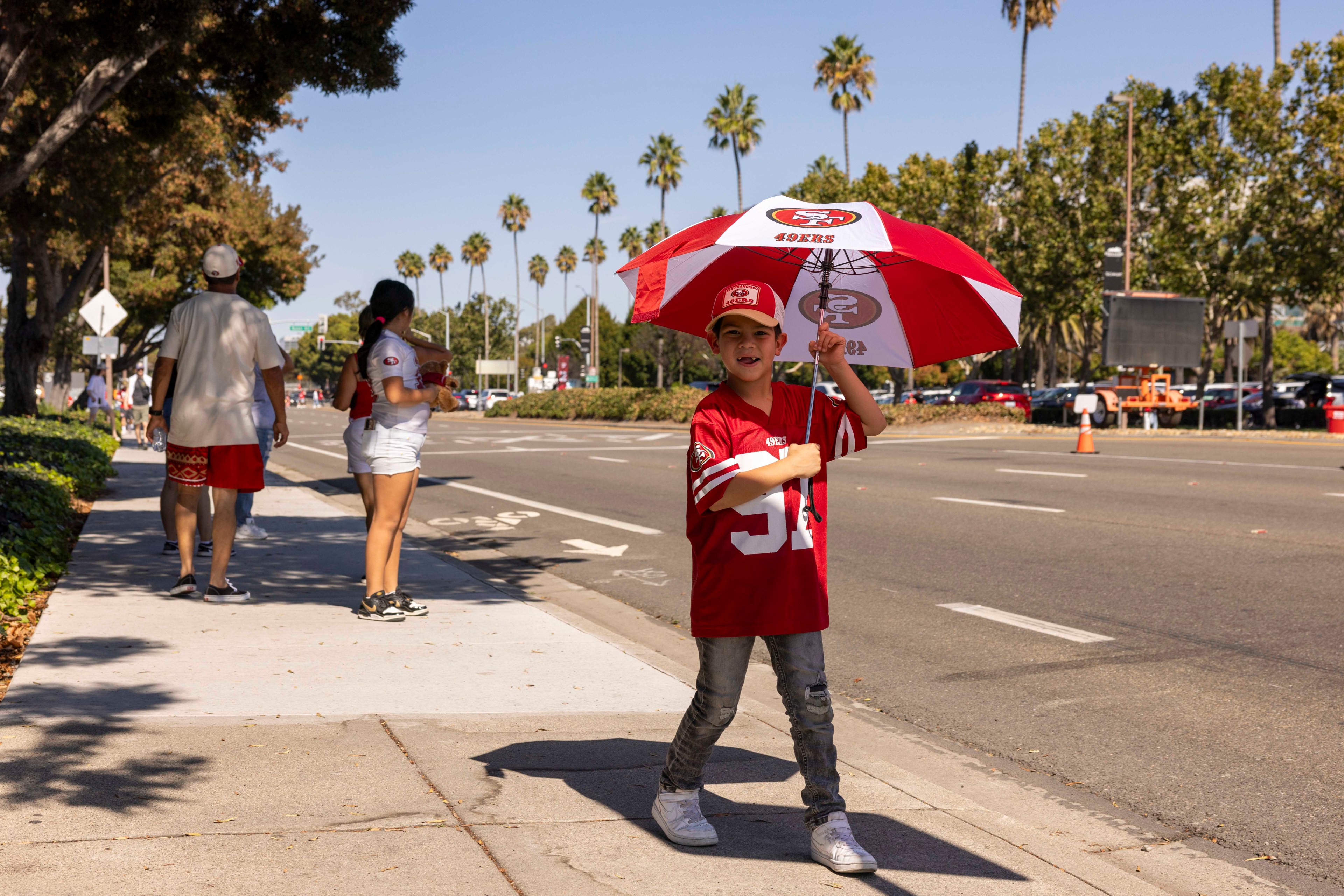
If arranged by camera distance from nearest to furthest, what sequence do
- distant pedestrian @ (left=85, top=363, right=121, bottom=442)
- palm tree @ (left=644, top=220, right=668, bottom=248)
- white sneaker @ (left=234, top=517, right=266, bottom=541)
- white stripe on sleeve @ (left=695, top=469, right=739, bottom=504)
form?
white stripe on sleeve @ (left=695, top=469, right=739, bottom=504)
white sneaker @ (left=234, top=517, right=266, bottom=541)
distant pedestrian @ (left=85, top=363, right=121, bottom=442)
palm tree @ (left=644, top=220, right=668, bottom=248)

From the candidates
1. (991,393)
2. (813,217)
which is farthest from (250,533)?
(991,393)

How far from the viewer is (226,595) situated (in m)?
7.19

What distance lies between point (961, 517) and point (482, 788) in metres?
8.88

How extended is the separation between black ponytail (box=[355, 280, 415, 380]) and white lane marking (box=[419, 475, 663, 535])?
5117mm

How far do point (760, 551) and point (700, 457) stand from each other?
32 centimetres

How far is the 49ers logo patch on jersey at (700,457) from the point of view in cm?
343

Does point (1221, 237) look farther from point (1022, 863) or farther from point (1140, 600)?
point (1022, 863)

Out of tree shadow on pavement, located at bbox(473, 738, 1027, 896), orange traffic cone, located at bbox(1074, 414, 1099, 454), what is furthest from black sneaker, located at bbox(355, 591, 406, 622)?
orange traffic cone, located at bbox(1074, 414, 1099, 454)

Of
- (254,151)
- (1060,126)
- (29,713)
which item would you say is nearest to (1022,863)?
(29,713)

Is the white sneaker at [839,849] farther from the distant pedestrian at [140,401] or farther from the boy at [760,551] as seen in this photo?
the distant pedestrian at [140,401]

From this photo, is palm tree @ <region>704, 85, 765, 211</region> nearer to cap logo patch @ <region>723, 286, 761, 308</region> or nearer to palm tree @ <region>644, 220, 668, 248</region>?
palm tree @ <region>644, 220, 668, 248</region>

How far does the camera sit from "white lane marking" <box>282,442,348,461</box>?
25148mm

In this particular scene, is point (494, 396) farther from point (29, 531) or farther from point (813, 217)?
point (813, 217)

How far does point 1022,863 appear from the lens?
3586mm
